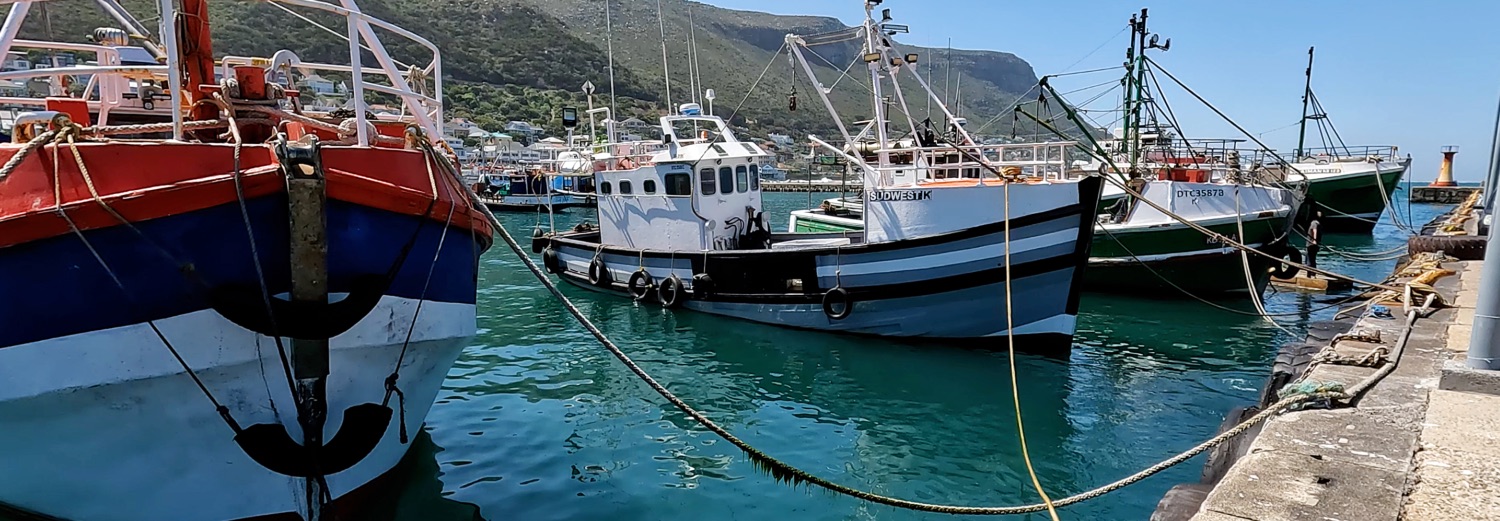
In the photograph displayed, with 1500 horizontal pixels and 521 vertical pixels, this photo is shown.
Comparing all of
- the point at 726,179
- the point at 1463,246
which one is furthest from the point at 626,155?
the point at 1463,246

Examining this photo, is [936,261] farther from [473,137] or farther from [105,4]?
[473,137]

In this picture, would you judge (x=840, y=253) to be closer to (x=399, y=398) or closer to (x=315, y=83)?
(x=399, y=398)

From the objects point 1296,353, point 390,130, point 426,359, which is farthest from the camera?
point 1296,353

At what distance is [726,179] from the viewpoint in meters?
13.5

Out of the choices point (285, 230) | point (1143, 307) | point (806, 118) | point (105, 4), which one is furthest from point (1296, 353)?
point (806, 118)

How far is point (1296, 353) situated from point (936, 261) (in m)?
4.15

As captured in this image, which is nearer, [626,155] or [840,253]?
[840,253]

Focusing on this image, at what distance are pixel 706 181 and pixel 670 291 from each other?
6.24ft

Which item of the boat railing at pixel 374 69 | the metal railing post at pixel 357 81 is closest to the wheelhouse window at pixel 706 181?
the boat railing at pixel 374 69

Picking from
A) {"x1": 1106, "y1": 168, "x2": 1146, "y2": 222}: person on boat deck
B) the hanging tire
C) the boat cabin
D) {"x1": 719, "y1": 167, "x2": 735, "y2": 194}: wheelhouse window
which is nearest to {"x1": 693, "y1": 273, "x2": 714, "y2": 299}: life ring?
the boat cabin

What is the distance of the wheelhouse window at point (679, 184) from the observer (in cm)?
1327

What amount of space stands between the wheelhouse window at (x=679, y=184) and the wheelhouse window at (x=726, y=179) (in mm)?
221

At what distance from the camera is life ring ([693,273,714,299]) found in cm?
1287

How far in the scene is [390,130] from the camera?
23.1 ft
